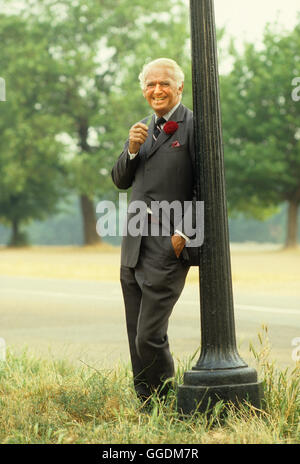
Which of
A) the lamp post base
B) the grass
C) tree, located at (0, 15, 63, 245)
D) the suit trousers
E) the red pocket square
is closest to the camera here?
the grass

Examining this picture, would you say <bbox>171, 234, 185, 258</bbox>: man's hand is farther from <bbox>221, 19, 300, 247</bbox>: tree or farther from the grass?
<bbox>221, 19, 300, 247</bbox>: tree

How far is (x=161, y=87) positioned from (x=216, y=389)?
67.4 inches

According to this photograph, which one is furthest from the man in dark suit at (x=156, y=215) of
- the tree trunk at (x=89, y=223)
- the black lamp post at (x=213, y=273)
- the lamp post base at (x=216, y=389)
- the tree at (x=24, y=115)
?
the tree trunk at (x=89, y=223)

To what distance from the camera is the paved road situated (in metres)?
8.27

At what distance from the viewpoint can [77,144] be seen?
142 feet

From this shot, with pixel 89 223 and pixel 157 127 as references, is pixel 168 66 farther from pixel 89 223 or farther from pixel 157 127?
pixel 89 223

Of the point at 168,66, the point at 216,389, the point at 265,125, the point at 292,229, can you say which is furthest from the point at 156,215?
the point at 292,229

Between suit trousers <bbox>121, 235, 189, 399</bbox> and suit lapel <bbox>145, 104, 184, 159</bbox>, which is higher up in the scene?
suit lapel <bbox>145, 104, 184, 159</bbox>

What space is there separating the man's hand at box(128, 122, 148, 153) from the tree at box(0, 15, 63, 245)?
119 ft

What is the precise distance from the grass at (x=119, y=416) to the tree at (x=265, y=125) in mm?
29967

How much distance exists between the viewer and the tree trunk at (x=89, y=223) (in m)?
43.1

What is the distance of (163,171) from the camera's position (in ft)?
15.3

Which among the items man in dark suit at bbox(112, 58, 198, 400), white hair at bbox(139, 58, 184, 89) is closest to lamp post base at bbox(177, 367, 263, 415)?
man in dark suit at bbox(112, 58, 198, 400)

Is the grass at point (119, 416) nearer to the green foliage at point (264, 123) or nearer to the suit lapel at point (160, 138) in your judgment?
the suit lapel at point (160, 138)
